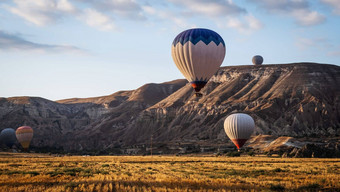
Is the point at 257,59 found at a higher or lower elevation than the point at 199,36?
higher

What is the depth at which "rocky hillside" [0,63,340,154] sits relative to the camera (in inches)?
4897

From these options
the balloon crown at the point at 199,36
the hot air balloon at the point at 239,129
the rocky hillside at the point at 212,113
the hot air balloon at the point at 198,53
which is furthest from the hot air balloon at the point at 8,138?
the balloon crown at the point at 199,36

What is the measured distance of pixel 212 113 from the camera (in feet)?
459

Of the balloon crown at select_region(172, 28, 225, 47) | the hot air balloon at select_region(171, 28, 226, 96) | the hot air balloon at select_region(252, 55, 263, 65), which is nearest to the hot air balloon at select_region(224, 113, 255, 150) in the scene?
the hot air balloon at select_region(171, 28, 226, 96)

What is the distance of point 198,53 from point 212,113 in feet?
313

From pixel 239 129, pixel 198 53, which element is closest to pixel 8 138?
pixel 239 129

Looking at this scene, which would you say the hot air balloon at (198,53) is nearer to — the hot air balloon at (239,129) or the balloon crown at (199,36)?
the balloon crown at (199,36)

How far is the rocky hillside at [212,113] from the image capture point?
124375 mm

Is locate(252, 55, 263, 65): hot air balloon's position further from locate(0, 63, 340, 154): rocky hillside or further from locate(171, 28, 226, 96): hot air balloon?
locate(171, 28, 226, 96): hot air balloon

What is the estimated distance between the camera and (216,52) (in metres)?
46.8

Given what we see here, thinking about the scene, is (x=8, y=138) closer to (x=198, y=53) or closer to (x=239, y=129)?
(x=239, y=129)

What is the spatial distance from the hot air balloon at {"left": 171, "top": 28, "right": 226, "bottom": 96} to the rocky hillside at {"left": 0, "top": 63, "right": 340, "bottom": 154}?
63401mm

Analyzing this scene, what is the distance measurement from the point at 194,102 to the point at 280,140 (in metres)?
74.4

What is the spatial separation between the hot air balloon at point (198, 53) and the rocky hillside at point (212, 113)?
63.4 m
